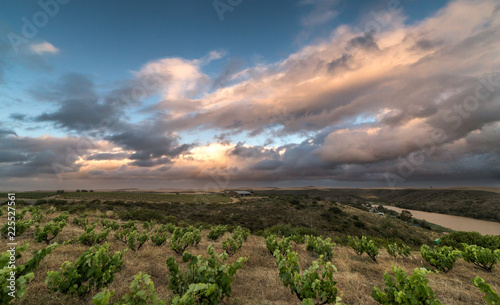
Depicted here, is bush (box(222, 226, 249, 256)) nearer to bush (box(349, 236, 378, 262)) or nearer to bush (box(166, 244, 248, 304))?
bush (box(166, 244, 248, 304))

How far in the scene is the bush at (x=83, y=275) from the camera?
5.73 meters

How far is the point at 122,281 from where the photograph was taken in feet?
24.9

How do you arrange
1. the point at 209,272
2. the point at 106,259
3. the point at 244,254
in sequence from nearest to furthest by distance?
the point at 209,272, the point at 106,259, the point at 244,254

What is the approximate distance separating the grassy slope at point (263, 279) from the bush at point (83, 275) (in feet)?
1.04

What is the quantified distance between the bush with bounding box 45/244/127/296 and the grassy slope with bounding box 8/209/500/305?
0.32 metres

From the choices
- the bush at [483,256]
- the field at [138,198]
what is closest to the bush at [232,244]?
the bush at [483,256]

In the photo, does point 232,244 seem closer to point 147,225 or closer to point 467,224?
point 147,225

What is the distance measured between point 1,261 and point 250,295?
7.03 meters

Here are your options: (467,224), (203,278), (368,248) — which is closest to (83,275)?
(203,278)

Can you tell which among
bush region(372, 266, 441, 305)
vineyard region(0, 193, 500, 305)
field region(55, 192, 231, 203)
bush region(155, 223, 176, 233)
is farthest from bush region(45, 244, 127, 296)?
Result: field region(55, 192, 231, 203)

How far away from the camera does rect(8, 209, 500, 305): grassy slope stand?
686cm

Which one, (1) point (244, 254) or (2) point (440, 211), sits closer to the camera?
(1) point (244, 254)

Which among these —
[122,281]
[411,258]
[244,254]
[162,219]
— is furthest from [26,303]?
[162,219]

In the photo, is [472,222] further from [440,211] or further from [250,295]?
[250,295]
